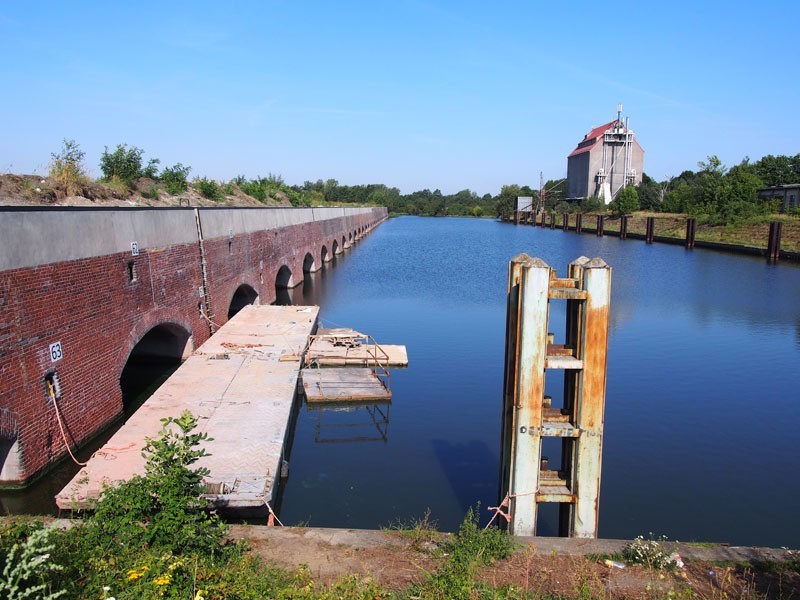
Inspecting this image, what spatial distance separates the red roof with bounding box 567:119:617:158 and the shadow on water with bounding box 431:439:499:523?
7907 cm

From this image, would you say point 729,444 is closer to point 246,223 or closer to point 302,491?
point 302,491

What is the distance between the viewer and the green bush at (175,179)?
102 feet

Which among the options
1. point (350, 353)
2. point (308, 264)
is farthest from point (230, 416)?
point (308, 264)

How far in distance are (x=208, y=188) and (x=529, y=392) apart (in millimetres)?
32405

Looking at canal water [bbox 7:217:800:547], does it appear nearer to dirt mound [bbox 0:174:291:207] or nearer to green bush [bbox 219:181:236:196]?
dirt mound [bbox 0:174:291:207]

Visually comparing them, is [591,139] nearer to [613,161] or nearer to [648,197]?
[613,161]

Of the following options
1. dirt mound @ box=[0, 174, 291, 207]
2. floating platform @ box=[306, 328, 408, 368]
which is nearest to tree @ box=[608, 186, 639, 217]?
dirt mound @ box=[0, 174, 291, 207]

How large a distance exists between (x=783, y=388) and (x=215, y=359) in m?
13.4

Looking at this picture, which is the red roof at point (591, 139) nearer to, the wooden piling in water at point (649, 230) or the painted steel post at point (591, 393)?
the wooden piling in water at point (649, 230)

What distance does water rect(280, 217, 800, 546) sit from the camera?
908 cm

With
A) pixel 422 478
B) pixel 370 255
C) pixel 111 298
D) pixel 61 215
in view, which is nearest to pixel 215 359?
pixel 111 298

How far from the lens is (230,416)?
10.0 meters

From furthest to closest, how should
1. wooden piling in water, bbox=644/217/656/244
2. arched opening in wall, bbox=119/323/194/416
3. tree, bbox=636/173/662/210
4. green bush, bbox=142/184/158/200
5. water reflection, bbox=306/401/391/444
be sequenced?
tree, bbox=636/173/662/210
wooden piling in water, bbox=644/217/656/244
green bush, bbox=142/184/158/200
arched opening in wall, bbox=119/323/194/416
water reflection, bbox=306/401/391/444

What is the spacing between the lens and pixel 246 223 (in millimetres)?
21578
